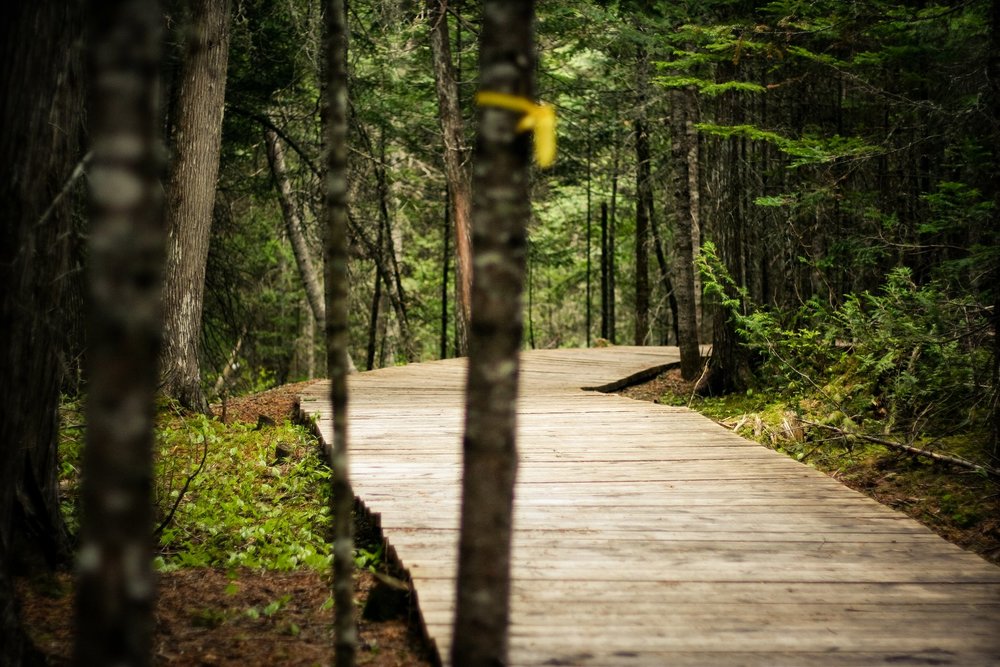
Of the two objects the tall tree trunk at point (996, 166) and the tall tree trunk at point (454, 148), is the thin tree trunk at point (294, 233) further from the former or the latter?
the tall tree trunk at point (996, 166)

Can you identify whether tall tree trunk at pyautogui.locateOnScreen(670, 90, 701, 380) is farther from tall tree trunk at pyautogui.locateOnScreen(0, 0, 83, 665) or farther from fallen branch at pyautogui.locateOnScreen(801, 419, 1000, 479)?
tall tree trunk at pyautogui.locateOnScreen(0, 0, 83, 665)

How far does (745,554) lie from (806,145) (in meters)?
5.40

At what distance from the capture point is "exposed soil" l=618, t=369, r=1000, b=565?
515cm

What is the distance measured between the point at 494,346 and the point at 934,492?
543cm

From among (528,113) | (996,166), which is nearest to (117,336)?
Answer: (528,113)

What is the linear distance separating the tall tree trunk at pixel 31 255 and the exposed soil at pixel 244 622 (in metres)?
0.36

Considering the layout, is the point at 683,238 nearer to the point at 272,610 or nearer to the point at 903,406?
the point at 903,406

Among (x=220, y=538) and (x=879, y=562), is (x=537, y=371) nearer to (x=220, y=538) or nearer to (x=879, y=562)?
(x=220, y=538)

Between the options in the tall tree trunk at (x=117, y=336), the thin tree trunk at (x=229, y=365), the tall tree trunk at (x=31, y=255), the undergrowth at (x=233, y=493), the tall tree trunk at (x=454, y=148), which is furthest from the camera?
the tall tree trunk at (x=454, y=148)

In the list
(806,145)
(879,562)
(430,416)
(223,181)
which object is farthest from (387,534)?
(223,181)

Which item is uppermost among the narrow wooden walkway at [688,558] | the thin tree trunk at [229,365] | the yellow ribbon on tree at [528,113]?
the yellow ribbon on tree at [528,113]

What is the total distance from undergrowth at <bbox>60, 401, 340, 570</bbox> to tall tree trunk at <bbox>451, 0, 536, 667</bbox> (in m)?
2.76

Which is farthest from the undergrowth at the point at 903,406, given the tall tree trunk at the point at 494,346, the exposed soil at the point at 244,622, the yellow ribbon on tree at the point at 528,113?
the yellow ribbon on tree at the point at 528,113

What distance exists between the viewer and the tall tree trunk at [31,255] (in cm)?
275
